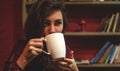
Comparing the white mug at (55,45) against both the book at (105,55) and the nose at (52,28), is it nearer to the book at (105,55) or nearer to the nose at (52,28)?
the nose at (52,28)

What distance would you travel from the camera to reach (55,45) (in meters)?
1.01

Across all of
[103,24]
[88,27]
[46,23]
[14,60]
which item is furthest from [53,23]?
[88,27]

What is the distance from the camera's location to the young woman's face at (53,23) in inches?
50.2

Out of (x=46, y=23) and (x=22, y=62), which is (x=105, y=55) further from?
(x=22, y=62)

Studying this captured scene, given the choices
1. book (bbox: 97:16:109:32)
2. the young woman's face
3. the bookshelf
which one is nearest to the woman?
the young woman's face

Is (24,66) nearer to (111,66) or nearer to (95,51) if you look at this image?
(111,66)

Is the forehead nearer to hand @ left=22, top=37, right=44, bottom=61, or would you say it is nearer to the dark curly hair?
the dark curly hair

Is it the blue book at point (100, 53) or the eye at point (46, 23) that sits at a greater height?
the eye at point (46, 23)

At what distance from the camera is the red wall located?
2568mm

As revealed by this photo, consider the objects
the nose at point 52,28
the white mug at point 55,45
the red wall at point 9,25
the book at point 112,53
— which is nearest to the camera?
the white mug at point 55,45

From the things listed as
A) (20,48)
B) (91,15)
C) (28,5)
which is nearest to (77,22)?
(91,15)

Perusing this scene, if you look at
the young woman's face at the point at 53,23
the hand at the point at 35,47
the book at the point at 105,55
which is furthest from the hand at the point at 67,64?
the book at the point at 105,55

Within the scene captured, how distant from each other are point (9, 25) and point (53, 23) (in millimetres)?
1359

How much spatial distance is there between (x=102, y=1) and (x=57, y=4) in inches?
40.0
